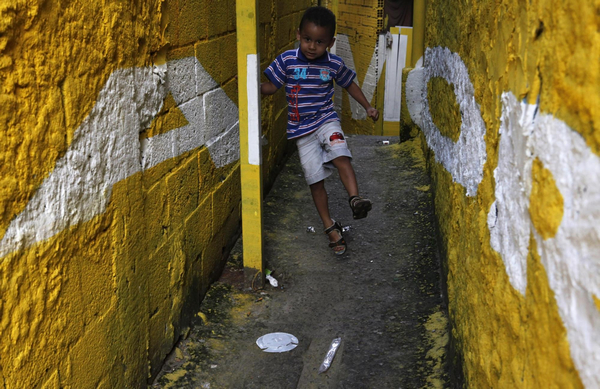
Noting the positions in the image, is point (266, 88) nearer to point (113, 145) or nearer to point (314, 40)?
point (314, 40)

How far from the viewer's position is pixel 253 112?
3.32m

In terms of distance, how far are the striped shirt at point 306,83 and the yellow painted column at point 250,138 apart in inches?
24.8

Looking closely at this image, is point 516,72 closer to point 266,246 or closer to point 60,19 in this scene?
point 60,19

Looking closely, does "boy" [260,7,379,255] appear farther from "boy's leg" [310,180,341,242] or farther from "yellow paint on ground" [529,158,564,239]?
"yellow paint on ground" [529,158,564,239]

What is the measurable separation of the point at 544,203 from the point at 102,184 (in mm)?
1446

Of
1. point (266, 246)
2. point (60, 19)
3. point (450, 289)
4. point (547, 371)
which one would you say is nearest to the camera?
point (547, 371)

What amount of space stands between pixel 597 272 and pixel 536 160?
41 cm

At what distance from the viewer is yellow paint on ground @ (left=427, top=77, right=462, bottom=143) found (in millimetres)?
3109

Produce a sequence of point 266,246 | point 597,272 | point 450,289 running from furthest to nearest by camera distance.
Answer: point 266,246
point 450,289
point 597,272

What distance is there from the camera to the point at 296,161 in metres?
6.20

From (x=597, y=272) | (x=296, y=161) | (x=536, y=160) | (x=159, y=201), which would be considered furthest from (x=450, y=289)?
(x=296, y=161)

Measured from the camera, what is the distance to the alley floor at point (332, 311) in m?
2.73

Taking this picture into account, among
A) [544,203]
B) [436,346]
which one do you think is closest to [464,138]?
[436,346]

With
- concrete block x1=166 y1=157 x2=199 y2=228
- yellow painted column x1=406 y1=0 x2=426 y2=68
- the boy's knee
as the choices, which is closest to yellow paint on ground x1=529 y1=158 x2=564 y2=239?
concrete block x1=166 y1=157 x2=199 y2=228
